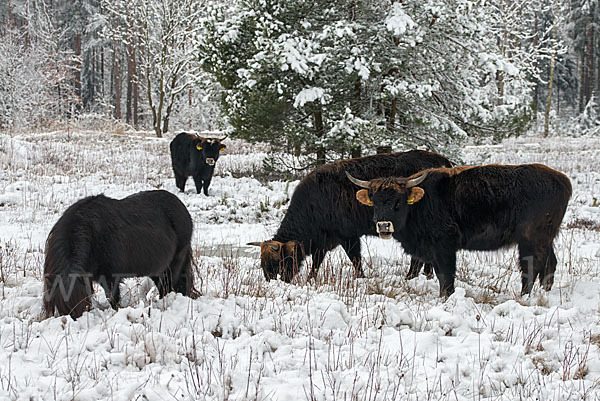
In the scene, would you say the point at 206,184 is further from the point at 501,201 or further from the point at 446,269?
the point at 501,201

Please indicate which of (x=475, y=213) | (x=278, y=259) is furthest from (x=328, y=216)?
(x=475, y=213)

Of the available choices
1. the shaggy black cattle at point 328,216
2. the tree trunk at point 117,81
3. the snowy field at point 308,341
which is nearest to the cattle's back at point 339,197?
the shaggy black cattle at point 328,216

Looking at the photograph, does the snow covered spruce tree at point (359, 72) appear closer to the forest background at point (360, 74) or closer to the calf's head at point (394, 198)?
the forest background at point (360, 74)

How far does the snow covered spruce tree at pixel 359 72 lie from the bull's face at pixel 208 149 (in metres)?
0.80

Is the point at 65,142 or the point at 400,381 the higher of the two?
the point at 65,142

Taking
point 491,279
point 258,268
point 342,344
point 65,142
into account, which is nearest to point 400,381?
point 342,344

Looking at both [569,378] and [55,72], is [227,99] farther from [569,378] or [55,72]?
[55,72]

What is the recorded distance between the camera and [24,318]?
409cm

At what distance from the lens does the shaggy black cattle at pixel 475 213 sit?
5.54 m

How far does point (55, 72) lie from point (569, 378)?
3268cm

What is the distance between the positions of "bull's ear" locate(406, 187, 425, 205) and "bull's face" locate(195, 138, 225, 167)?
25.2ft

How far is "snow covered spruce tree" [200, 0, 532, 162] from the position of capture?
452 inches

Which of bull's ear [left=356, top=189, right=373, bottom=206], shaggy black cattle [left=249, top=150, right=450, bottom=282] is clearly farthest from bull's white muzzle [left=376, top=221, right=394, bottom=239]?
shaggy black cattle [left=249, top=150, right=450, bottom=282]

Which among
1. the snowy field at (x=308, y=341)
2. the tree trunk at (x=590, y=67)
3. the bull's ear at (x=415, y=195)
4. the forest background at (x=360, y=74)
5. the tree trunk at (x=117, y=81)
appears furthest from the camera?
the tree trunk at (x=590, y=67)
